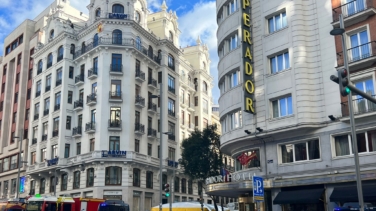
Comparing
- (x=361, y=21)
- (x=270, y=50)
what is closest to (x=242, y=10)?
(x=270, y=50)

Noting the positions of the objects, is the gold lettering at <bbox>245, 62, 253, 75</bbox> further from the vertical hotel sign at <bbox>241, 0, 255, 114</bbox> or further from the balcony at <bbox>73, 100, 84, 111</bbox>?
the balcony at <bbox>73, 100, 84, 111</bbox>

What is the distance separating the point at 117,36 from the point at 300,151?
33.6 m

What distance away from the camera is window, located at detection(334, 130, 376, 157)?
22.3m

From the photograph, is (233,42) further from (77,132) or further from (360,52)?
(77,132)

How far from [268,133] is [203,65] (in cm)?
4520

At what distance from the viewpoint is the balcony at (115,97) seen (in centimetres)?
5028

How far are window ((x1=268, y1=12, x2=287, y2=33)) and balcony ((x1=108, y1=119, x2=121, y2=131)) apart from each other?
26.9 metres

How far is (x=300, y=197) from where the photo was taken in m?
23.8

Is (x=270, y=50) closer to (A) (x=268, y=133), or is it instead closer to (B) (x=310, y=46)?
(B) (x=310, y=46)

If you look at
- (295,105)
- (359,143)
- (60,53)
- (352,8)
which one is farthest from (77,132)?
(352,8)

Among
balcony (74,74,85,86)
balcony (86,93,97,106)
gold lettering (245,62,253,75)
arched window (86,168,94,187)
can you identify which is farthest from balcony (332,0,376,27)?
balcony (74,74,85,86)

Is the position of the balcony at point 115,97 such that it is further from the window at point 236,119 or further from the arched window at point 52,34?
the window at point 236,119

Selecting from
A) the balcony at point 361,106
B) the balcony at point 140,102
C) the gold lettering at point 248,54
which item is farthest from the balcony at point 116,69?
the balcony at point 361,106

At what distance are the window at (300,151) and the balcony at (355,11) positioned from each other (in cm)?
709
